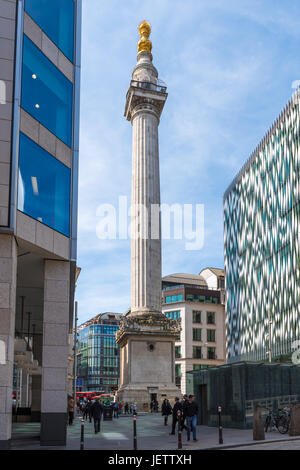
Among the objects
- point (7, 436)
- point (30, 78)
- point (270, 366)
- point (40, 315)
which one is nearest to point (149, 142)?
point (40, 315)

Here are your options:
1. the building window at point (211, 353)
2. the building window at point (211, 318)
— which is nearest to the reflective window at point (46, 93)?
the building window at point (211, 353)

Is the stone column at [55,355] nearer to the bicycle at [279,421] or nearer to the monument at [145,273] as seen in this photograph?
the bicycle at [279,421]

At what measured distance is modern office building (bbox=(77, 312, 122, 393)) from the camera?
166 meters

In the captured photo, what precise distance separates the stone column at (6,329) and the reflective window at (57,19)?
9.07 meters

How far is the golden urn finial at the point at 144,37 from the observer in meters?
68.1

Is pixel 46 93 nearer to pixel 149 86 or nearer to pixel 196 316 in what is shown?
pixel 149 86

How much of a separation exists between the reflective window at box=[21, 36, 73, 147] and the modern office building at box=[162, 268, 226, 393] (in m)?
87.1

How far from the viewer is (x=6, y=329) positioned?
1812cm

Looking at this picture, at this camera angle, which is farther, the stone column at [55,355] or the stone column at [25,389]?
the stone column at [25,389]

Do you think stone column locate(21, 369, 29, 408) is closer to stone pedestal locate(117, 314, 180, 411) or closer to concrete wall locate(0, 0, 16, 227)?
stone pedestal locate(117, 314, 180, 411)

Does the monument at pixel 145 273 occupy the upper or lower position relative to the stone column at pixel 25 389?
upper

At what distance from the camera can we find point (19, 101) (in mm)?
20016

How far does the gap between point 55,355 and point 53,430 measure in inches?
104

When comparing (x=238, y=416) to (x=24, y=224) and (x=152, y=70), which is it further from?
(x=152, y=70)
